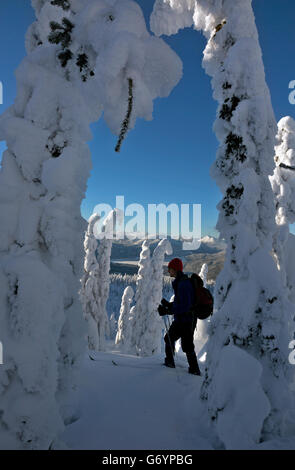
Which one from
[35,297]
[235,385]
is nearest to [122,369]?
[235,385]

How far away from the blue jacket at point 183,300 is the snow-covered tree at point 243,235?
84 cm

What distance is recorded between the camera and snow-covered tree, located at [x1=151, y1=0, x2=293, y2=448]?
9.59 feet

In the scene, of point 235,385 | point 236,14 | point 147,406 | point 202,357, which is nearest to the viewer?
point 235,385

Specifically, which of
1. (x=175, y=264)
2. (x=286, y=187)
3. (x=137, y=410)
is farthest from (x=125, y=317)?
(x=137, y=410)

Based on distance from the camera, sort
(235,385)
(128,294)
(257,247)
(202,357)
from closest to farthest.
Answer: (235,385) → (257,247) → (202,357) → (128,294)

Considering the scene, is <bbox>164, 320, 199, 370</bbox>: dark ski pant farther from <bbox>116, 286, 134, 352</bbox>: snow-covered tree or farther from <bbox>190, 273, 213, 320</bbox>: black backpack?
<bbox>116, 286, 134, 352</bbox>: snow-covered tree

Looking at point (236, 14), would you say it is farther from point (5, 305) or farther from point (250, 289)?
point (5, 305)

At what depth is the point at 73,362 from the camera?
2.95 m

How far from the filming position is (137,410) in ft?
10.8

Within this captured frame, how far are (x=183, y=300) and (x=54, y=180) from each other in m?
3.42

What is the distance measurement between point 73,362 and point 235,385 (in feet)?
6.64

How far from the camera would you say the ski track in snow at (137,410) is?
2.67 metres

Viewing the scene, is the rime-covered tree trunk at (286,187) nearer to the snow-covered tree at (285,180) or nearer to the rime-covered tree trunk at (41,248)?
the snow-covered tree at (285,180)

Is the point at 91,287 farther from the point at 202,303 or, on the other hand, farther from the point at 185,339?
the point at 202,303
